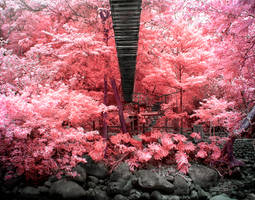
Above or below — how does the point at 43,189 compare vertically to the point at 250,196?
above

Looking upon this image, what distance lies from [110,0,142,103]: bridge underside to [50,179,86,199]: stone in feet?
11.3

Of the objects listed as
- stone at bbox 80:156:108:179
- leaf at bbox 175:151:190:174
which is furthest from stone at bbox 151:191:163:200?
stone at bbox 80:156:108:179

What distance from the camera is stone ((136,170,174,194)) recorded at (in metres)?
5.30

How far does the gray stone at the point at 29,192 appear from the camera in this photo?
431 cm

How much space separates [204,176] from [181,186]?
3.10ft

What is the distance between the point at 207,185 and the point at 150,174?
1.93 metres

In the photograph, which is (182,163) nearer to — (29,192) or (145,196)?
(145,196)

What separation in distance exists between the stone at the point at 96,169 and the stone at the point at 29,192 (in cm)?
167

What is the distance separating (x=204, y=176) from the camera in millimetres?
5801

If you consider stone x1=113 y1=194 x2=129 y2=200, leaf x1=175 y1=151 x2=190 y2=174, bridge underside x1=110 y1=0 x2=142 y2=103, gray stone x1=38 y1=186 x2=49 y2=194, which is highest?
bridge underside x1=110 y1=0 x2=142 y2=103

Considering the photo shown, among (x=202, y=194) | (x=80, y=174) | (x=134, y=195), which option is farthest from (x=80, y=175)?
(x=202, y=194)

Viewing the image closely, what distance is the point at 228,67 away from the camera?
4.54 m

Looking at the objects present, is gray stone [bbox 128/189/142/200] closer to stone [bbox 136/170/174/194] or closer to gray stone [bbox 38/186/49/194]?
stone [bbox 136/170/174/194]

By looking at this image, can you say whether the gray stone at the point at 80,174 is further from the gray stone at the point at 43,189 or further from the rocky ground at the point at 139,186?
the gray stone at the point at 43,189
